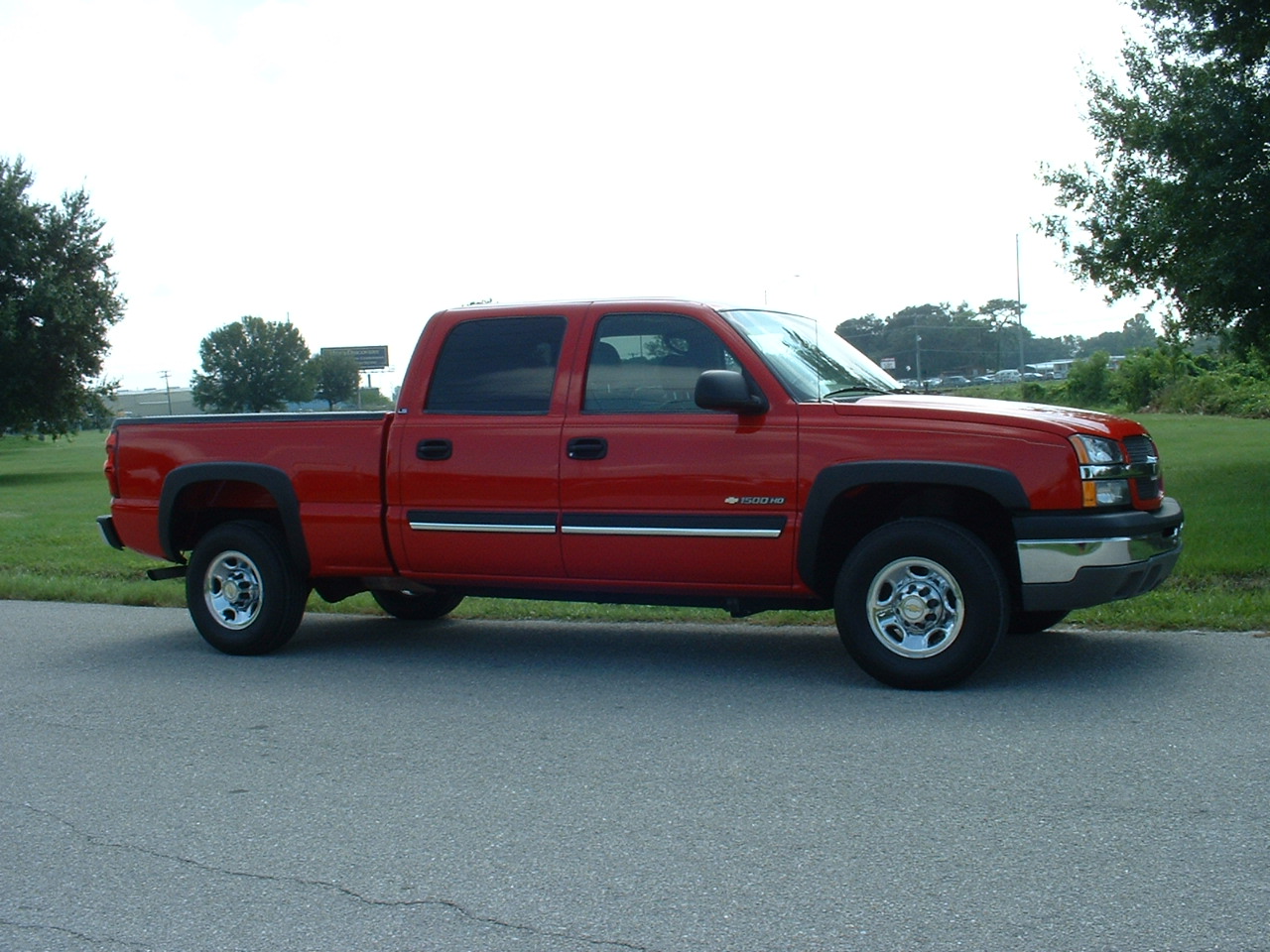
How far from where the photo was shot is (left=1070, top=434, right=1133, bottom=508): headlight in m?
6.04

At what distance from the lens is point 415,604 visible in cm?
903

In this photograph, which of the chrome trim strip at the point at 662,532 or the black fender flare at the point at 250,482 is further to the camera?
the black fender flare at the point at 250,482

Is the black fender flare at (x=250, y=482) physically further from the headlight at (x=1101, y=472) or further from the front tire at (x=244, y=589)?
the headlight at (x=1101, y=472)

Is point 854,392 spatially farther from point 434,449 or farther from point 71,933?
point 71,933

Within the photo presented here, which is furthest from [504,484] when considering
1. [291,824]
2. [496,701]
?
[291,824]

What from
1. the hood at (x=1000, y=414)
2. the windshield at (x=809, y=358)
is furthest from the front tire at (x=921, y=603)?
the windshield at (x=809, y=358)

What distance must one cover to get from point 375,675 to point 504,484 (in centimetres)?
128

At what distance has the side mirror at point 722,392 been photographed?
6332mm

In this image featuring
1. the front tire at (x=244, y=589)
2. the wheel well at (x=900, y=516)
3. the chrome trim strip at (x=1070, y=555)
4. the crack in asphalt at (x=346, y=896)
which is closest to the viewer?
the crack in asphalt at (x=346, y=896)

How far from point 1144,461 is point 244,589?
518 cm

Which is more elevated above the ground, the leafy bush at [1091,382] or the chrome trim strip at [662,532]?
the leafy bush at [1091,382]

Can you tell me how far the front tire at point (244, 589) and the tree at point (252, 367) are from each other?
243 ft

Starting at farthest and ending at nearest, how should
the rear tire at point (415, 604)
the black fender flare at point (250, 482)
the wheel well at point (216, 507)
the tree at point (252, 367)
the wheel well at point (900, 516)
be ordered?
1. the tree at point (252, 367)
2. the rear tire at point (415, 604)
3. the wheel well at point (216, 507)
4. the black fender flare at point (250, 482)
5. the wheel well at point (900, 516)

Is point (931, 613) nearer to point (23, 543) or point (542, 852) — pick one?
point (542, 852)
